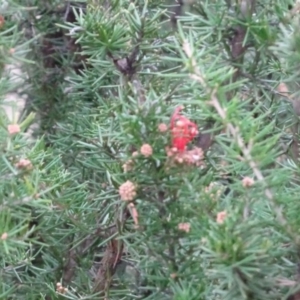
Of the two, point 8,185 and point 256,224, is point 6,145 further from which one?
point 256,224

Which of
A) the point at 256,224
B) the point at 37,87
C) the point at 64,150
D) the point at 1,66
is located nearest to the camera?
the point at 256,224

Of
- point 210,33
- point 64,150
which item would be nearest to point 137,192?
point 210,33

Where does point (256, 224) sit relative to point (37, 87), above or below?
above

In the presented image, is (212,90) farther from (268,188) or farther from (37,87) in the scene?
(37,87)

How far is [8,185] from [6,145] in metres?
0.03

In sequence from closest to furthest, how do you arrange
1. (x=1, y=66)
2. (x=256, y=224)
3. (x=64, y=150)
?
(x=256, y=224) → (x=1, y=66) → (x=64, y=150)

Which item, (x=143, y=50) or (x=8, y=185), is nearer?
(x=8, y=185)

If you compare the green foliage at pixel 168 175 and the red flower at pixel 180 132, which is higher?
the red flower at pixel 180 132

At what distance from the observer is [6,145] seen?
0.48 meters

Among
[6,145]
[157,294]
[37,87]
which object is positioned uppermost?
[6,145]

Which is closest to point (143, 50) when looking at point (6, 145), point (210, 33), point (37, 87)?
point (210, 33)

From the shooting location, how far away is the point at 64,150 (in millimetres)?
779

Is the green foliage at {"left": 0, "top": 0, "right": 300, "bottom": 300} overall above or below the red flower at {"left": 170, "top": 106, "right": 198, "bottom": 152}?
below

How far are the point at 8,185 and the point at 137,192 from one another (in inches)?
3.9
